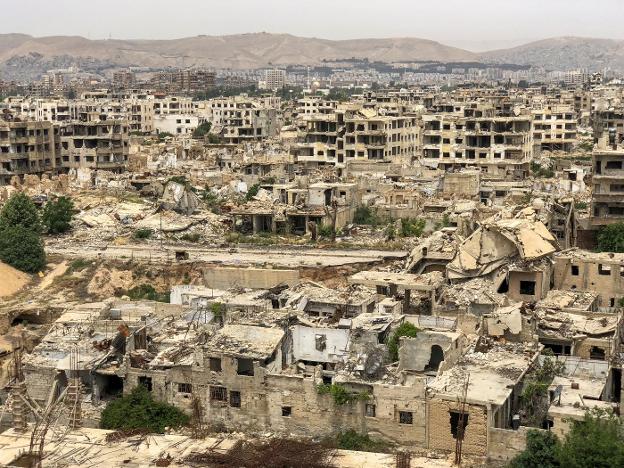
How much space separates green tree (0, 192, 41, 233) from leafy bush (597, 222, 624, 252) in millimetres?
23181

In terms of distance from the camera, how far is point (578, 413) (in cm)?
1952

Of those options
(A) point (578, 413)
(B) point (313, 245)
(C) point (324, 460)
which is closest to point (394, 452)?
(C) point (324, 460)

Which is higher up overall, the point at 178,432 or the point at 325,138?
the point at 325,138

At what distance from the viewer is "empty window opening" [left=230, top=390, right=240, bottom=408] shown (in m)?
22.3

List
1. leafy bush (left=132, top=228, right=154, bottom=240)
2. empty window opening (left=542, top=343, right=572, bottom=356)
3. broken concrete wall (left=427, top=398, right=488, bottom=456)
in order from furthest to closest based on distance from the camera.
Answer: leafy bush (left=132, top=228, right=154, bottom=240) < empty window opening (left=542, top=343, right=572, bottom=356) < broken concrete wall (left=427, top=398, right=488, bottom=456)

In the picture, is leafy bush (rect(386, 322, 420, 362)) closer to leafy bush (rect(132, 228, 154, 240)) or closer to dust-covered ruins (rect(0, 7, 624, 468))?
dust-covered ruins (rect(0, 7, 624, 468))

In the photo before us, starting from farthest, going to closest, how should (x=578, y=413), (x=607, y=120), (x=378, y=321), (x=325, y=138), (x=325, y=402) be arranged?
(x=607, y=120) → (x=325, y=138) → (x=378, y=321) → (x=325, y=402) → (x=578, y=413)

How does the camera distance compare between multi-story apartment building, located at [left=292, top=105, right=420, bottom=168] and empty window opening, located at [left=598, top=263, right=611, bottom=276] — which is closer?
empty window opening, located at [left=598, top=263, right=611, bottom=276]

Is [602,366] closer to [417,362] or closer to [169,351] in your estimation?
[417,362]

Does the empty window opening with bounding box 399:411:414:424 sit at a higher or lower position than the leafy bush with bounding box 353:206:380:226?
lower

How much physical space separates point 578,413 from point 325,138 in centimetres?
4346

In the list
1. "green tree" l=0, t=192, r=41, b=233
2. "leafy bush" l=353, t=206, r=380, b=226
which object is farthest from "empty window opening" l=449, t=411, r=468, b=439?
"green tree" l=0, t=192, r=41, b=233

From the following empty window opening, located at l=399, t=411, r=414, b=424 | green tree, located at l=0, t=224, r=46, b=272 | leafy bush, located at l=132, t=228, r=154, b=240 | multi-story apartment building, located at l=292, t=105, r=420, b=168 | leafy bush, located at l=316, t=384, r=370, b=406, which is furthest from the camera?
multi-story apartment building, located at l=292, t=105, r=420, b=168

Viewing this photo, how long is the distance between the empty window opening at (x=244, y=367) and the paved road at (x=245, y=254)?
46.2 ft
